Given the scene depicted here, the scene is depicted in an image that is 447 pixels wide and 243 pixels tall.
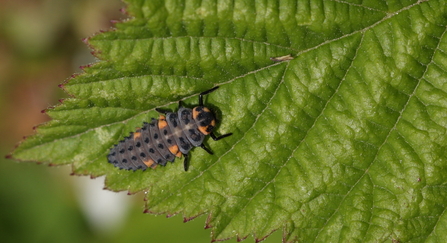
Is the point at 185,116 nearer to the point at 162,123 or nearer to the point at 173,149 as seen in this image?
the point at 162,123

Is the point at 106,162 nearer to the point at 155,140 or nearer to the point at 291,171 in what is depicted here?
the point at 155,140

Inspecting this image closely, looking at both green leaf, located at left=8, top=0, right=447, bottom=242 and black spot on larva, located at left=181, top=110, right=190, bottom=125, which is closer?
green leaf, located at left=8, top=0, right=447, bottom=242

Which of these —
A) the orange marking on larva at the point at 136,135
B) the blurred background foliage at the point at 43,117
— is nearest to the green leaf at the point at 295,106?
the orange marking on larva at the point at 136,135

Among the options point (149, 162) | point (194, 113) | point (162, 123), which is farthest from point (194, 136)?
point (149, 162)

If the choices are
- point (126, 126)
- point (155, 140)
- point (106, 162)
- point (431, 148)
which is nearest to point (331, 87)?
→ point (431, 148)

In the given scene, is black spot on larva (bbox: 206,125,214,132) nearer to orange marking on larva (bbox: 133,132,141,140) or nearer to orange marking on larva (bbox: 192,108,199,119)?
orange marking on larva (bbox: 192,108,199,119)

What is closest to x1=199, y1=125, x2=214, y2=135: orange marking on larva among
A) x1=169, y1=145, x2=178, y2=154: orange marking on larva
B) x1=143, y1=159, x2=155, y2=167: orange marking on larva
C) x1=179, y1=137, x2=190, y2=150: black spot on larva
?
x1=179, y1=137, x2=190, y2=150: black spot on larva
